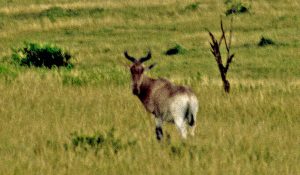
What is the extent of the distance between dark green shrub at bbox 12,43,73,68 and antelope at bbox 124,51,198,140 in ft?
59.9


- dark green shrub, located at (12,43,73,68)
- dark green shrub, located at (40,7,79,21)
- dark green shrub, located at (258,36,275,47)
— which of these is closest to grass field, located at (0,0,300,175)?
dark green shrub, located at (258,36,275,47)

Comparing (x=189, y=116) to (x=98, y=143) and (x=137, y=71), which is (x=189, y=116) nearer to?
(x=137, y=71)

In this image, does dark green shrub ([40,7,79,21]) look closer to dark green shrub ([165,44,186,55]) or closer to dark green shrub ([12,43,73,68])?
dark green shrub ([165,44,186,55])

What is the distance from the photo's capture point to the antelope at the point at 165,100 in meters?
9.79

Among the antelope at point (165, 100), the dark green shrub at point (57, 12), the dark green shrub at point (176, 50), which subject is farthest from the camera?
the dark green shrub at point (57, 12)

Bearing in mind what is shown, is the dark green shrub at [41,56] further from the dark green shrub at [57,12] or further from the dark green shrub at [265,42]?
the dark green shrub at [57,12]

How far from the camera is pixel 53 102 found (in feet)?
47.7

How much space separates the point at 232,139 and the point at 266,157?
1009mm

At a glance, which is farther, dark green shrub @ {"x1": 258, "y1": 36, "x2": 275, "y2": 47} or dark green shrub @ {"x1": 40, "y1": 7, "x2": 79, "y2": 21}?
dark green shrub @ {"x1": 40, "y1": 7, "x2": 79, "y2": 21}

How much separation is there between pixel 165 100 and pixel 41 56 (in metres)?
19.4

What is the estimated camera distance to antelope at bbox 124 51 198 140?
979cm

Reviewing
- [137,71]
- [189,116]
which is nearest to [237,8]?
[137,71]

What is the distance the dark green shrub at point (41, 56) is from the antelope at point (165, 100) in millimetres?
18253

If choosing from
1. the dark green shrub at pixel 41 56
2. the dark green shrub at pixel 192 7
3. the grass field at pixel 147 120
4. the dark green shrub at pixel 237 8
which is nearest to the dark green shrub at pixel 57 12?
the dark green shrub at pixel 192 7
